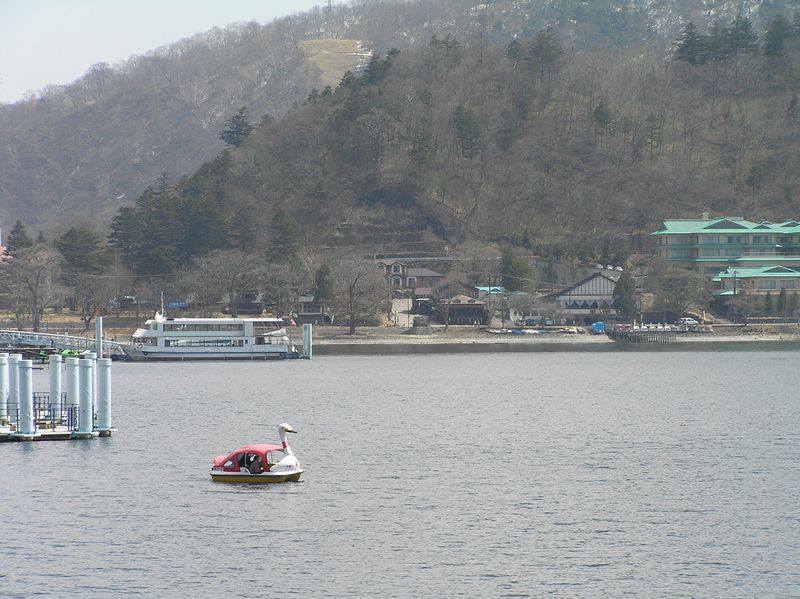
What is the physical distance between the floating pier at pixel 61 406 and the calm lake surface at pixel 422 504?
2.52 feet

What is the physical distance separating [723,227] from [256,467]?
137604 millimetres

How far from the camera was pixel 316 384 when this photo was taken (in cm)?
9262

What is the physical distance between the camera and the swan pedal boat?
45.5 meters

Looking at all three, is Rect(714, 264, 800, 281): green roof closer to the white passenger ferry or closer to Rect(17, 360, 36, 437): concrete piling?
the white passenger ferry

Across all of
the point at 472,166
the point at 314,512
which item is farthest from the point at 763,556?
the point at 472,166

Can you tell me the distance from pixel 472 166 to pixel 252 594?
557 feet

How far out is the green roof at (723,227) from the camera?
173 metres

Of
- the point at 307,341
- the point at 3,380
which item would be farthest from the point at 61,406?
the point at 307,341

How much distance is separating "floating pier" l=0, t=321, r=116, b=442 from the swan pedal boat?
325 inches

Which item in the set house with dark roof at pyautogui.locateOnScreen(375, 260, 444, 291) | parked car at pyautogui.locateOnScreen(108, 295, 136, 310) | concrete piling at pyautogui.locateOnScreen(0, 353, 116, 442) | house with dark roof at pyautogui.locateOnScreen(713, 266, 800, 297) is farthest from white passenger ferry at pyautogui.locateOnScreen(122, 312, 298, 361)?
concrete piling at pyautogui.locateOnScreen(0, 353, 116, 442)

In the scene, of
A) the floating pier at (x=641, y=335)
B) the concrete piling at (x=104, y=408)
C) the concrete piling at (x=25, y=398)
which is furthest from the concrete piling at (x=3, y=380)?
the floating pier at (x=641, y=335)

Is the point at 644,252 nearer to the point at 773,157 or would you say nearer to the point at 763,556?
the point at 773,157

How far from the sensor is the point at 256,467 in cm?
4606

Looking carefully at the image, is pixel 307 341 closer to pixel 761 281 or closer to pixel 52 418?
pixel 761 281
